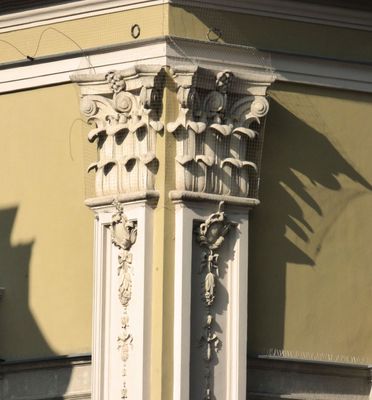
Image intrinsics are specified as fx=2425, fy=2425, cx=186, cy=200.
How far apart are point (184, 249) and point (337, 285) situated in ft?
5.30

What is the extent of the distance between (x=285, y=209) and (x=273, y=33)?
57.7 inches

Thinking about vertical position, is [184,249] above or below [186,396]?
above

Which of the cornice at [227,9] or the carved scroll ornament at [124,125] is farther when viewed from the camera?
the cornice at [227,9]

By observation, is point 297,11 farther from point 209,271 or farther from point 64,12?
point 209,271

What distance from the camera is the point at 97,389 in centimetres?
1931

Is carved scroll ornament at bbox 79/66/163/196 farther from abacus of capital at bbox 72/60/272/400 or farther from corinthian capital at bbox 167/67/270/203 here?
A: corinthian capital at bbox 167/67/270/203

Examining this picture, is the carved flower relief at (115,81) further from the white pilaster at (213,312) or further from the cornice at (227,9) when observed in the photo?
the white pilaster at (213,312)

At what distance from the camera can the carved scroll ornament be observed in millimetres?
19328

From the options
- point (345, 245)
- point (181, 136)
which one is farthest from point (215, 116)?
point (345, 245)

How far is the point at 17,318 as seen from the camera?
2019cm

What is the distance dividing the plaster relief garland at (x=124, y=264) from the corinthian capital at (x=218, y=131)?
54 centimetres

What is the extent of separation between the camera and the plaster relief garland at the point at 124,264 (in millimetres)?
19172

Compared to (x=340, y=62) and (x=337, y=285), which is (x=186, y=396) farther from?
(x=340, y=62)

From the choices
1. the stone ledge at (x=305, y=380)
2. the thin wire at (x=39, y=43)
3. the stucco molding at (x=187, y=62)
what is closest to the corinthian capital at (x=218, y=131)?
the stucco molding at (x=187, y=62)
